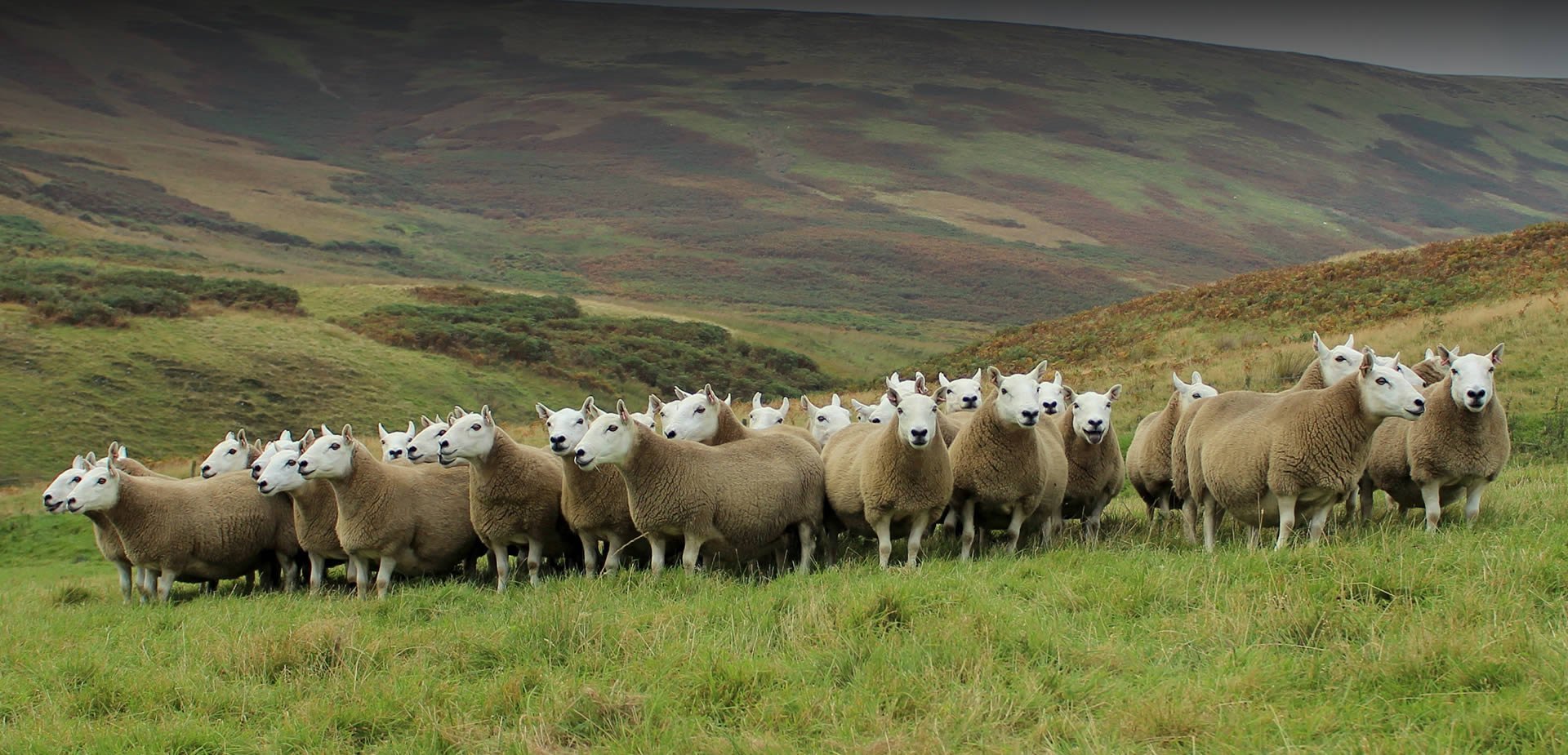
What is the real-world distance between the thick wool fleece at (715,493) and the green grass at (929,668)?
6.39ft

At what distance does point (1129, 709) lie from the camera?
6.49 m

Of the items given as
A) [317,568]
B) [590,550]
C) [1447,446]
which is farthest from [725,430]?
[1447,446]

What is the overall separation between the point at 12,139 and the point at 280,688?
137m

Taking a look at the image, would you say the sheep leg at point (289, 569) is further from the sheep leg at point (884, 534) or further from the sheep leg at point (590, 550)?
the sheep leg at point (884, 534)

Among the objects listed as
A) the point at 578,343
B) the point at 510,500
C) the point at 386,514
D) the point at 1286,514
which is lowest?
the point at 578,343

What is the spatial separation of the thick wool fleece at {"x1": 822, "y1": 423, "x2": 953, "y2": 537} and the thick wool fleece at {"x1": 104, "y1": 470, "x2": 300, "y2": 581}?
7.11 m

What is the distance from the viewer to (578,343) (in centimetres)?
5653

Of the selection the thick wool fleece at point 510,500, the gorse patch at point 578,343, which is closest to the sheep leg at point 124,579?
the thick wool fleece at point 510,500

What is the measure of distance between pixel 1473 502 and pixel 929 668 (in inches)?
262

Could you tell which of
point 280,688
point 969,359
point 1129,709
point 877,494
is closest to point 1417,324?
point 969,359

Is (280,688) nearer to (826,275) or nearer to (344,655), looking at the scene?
(344,655)

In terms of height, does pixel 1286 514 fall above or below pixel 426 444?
above

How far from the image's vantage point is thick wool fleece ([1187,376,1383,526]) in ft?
35.0

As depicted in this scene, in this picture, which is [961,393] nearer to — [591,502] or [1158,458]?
[1158,458]
